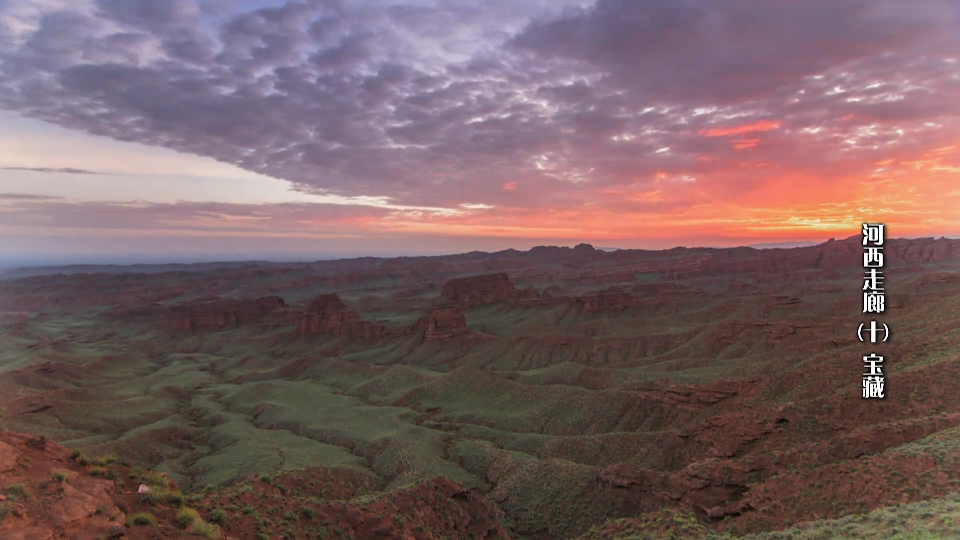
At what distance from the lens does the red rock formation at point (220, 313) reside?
144250mm

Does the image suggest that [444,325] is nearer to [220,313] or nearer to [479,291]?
[479,291]

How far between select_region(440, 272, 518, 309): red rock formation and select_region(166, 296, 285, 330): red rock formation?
5230cm

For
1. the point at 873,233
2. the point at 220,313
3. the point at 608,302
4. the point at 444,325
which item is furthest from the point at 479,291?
the point at 873,233

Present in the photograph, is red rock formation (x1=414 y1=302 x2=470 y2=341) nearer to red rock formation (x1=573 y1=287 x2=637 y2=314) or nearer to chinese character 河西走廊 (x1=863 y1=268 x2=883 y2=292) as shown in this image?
red rock formation (x1=573 y1=287 x2=637 y2=314)

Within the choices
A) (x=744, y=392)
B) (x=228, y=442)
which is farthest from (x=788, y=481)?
(x=228, y=442)

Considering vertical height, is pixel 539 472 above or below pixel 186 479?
above

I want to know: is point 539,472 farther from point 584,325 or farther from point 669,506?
point 584,325

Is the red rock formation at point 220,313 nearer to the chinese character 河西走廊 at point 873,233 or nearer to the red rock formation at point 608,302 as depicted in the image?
the red rock formation at point 608,302

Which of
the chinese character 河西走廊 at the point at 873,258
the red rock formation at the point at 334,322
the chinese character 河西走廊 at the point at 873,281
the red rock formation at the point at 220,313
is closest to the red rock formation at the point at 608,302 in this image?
the red rock formation at the point at 334,322

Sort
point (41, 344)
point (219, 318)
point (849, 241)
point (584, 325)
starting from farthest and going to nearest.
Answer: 1. point (849, 241)
2. point (219, 318)
3. point (41, 344)
4. point (584, 325)

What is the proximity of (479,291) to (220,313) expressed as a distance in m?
73.1

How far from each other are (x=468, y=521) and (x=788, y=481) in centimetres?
1591

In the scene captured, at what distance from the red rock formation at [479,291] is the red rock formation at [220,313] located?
52299 millimetres

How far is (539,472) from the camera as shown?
122 feet
